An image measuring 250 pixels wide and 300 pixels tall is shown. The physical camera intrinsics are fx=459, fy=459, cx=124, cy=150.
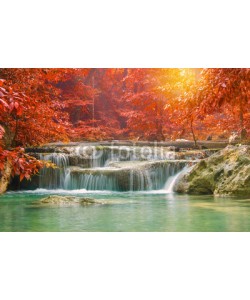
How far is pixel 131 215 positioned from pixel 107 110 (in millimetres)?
1628

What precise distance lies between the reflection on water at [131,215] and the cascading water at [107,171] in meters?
0.54

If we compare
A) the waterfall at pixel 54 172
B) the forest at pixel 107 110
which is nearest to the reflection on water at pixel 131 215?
the waterfall at pixel 54 172

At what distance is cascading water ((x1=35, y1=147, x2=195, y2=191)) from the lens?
22.9 feet

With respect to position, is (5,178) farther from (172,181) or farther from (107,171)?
(172,181)

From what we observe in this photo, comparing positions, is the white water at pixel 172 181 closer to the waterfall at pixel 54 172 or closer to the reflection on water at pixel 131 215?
the reflection on water at pixel 131 215

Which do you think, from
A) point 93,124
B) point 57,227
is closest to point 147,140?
point 93,124

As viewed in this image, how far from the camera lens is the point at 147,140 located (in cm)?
671

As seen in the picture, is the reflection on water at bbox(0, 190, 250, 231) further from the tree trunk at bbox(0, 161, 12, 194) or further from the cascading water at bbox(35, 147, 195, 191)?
the cascading water at bbox(35, 147, 195, 191)

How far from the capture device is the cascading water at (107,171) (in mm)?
6984

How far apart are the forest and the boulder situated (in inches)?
25.4

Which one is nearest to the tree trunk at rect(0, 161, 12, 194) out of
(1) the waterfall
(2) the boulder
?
(1) the waterfall

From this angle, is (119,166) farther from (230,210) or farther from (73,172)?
(230,210)

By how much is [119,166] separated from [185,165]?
106 cm

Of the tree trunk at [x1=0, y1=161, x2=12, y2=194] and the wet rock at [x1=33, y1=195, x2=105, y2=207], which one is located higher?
the tree trunk at [x1=0, y1=161, x2=12, y2=194]
